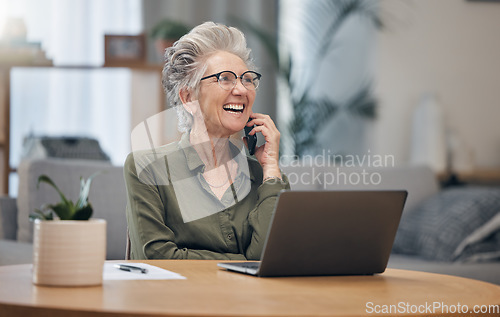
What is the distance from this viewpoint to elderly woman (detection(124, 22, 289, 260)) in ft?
4.95

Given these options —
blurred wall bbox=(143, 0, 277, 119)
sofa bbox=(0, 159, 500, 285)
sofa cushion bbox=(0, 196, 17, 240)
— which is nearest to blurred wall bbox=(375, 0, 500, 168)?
blurred wall bbox=(143, 0, 277, 119)

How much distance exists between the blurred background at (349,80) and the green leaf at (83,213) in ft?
10.4

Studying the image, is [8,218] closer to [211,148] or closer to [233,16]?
[211,148]

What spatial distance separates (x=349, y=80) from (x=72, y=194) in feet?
7.89

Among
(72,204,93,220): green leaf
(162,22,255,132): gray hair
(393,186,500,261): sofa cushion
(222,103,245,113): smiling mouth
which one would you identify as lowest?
(393,186,500,261): sofa cushion

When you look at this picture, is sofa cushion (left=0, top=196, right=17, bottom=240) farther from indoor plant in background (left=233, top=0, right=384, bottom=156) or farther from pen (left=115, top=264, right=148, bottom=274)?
indoor plant in background (left=233, top=0, right=384, bottom=156)

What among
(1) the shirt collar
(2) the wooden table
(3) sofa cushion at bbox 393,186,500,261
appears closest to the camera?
(2) the wooden table

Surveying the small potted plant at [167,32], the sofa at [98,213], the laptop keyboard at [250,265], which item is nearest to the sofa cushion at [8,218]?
the sofa at [98,213]

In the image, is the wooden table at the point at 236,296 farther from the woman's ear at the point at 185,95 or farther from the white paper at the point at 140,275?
the woman's ear at the point at 185,95

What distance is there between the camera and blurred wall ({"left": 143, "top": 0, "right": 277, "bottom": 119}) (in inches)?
175

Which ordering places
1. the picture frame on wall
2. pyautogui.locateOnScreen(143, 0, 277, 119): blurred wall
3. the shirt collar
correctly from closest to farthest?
the shirt collar, the picture frame on wall, pyautogui.locateOnScreen(143, 0, 277, 119): blurred wall

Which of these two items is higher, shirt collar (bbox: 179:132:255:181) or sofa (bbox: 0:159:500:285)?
shirt collar (bbox: 179:132:255:181)

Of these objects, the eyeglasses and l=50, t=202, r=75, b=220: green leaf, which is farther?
the eyeglasses

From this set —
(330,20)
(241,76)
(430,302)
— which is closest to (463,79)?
(330,20)
